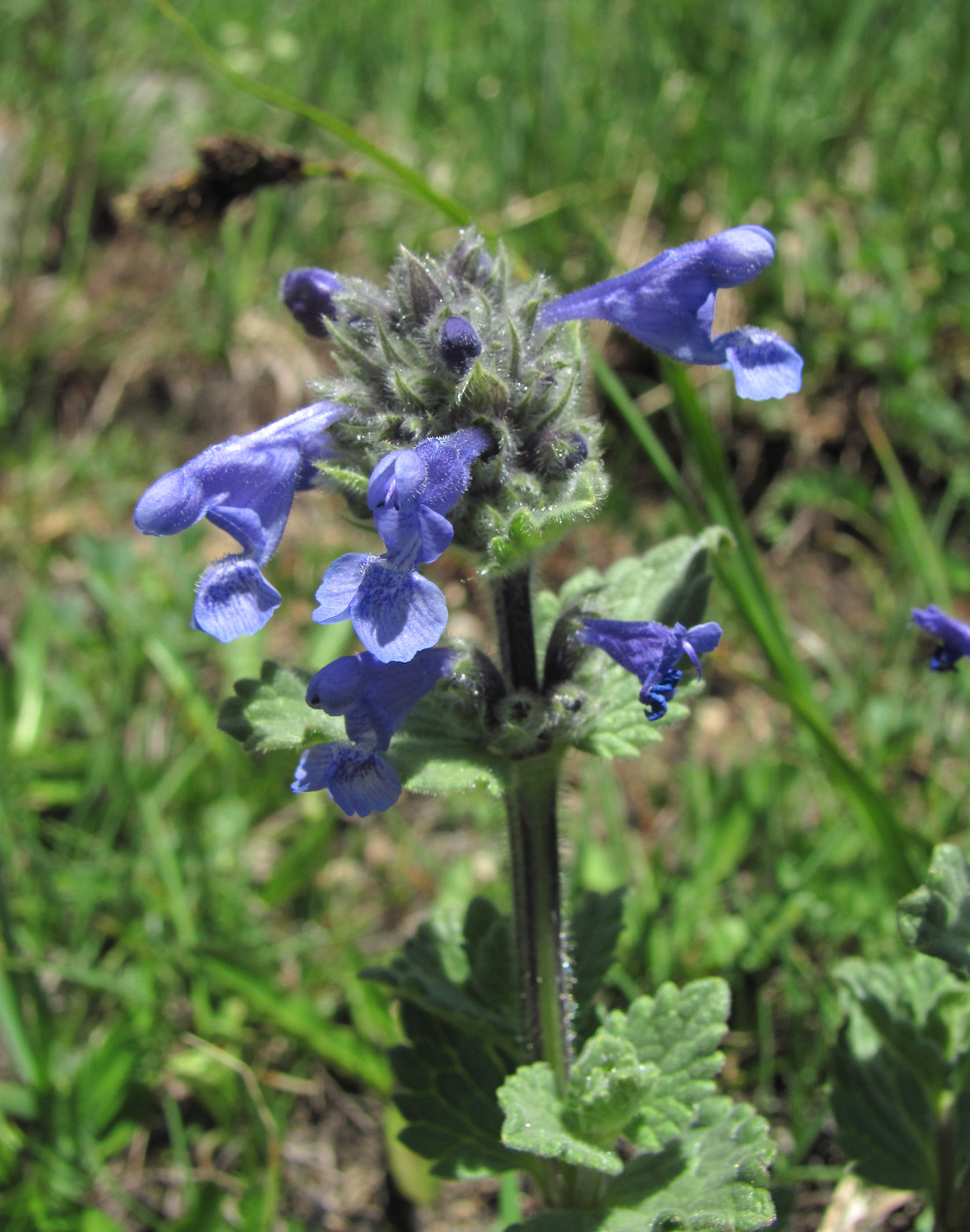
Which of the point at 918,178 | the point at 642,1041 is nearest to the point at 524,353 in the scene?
the point at 642,1041

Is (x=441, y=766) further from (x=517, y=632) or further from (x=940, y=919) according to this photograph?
(x=940, y=919)

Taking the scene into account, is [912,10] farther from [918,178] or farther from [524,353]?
[524,353]

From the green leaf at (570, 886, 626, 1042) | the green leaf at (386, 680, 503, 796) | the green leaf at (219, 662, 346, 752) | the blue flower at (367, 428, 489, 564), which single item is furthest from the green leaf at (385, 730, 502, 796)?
the green leaf at (570, 886, 626, 1042)

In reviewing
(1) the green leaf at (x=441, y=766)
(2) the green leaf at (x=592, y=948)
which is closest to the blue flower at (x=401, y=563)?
(1) the green leaf at (x=441, y=766)

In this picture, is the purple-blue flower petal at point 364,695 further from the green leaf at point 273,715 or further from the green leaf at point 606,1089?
the green leaf at point 606,1089

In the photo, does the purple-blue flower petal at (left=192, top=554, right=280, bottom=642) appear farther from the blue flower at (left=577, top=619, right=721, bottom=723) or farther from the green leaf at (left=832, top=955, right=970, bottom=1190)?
the green leaf at (left=832, top=955, right=970, bottom=1190)

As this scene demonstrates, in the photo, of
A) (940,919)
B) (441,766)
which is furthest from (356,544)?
(940,919)
